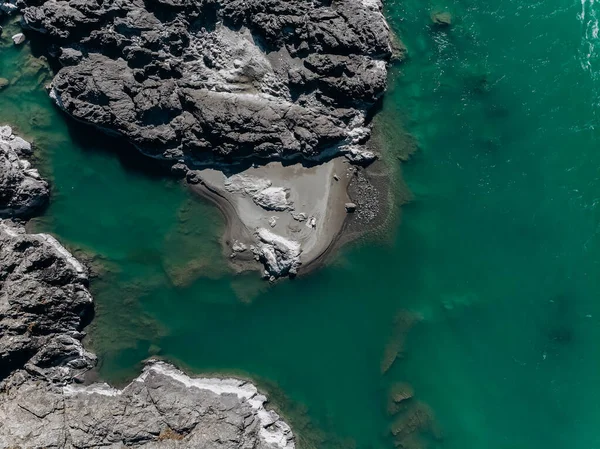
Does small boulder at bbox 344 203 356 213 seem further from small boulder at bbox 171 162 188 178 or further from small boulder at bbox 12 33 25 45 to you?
Answer: small boulder at bbox 12 33 25 45

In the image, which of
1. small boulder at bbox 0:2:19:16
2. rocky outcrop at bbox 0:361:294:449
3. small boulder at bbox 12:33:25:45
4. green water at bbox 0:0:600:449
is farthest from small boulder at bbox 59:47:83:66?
rocky outcrop at bbox 0:361:294:449

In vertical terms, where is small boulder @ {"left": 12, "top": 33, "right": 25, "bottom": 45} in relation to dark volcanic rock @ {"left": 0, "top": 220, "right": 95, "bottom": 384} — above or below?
above

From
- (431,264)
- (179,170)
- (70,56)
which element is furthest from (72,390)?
(431,264)

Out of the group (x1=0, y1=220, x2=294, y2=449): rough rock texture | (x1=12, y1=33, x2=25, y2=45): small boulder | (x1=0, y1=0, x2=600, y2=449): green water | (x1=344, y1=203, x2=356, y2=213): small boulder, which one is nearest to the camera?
(x1=0, y1=220, x2=294, y2=449): rough rock texture

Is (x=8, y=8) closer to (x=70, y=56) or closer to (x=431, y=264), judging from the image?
(x=70, y=56)

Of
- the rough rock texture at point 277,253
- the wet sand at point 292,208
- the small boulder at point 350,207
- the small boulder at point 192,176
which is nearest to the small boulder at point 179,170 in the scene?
the small boulder at point 192,176

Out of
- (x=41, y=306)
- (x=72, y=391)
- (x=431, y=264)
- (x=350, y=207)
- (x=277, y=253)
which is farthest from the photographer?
(x=431, y=264)
